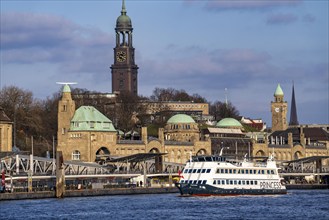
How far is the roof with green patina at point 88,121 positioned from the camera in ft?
597

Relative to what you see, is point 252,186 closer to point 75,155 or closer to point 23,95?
point 75,155

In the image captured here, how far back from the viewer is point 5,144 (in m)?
168

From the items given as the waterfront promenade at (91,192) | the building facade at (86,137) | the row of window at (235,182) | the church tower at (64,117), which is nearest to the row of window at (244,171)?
the row of window at (235,182)

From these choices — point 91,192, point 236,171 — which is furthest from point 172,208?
point 91,192

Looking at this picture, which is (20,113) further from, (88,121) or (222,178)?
(222,178)

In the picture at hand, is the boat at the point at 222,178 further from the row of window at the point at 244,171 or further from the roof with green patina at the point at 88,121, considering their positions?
the roof with green patina at the point at 88,121

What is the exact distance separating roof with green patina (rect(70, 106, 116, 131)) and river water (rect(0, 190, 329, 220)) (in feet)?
152

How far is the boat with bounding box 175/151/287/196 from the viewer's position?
132500 mm

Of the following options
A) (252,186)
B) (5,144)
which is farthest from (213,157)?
(5,144)

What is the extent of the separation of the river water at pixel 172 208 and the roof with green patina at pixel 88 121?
46368 millimetres

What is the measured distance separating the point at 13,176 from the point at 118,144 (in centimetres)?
4647

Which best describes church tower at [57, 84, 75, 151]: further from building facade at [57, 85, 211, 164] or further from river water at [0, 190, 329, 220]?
river water at [0, 190, 329, 220]

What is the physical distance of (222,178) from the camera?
134 m

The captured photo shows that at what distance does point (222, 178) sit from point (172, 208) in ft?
66.6
